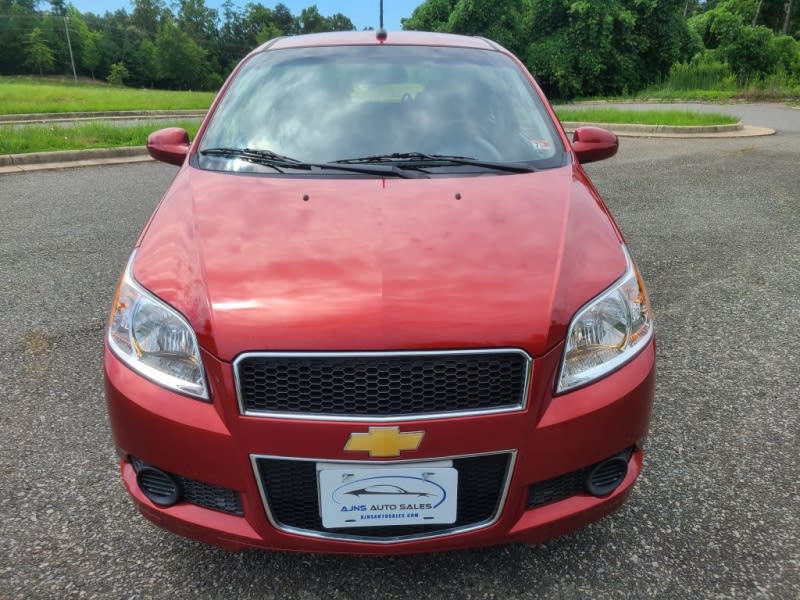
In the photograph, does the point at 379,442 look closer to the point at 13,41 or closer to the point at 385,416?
the point at 385,416

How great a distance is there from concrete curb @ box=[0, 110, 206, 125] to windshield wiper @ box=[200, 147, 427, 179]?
16.3 m

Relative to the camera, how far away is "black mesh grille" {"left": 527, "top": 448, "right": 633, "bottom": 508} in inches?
62.7

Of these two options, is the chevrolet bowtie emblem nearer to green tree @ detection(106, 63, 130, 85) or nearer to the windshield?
the windshield

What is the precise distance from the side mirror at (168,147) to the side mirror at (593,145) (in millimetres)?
1777

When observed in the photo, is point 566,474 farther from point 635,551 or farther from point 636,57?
point 636,57

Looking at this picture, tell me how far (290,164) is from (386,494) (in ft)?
4.25

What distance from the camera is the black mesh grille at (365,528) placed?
1.51 metres

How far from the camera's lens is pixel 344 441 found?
1.45 metres

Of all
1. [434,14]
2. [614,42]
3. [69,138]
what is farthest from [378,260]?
[434,14]

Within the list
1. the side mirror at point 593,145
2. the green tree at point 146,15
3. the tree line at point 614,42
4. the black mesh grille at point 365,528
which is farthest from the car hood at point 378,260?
the green tree at point 146,15

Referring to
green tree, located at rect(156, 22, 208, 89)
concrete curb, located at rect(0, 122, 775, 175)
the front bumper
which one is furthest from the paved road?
green tree, located at rect(156, 22, 208, 89)

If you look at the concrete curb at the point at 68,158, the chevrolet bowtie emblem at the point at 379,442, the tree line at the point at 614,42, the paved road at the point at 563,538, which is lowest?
the paved road at the point at 563,538

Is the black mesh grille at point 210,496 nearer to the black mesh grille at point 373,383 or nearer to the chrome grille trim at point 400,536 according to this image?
the chrome grille trim at point 400,536

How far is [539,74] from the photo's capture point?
2662 centimetres
